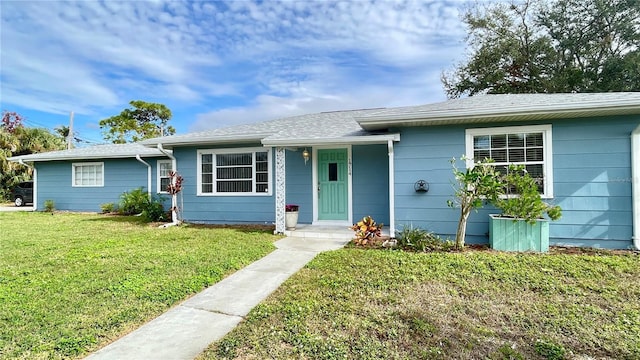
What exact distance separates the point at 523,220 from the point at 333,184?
4353 millimetres

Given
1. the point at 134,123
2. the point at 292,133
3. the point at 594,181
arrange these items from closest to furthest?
the point at 594,181 → the point at 292,133 → the point at 134,123

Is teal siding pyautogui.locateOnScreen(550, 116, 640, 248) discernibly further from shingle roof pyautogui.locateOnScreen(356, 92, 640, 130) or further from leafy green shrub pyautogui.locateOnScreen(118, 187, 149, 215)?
leafy green shrub pyautogui.locateOnScreen(118, 187, 149, 215)

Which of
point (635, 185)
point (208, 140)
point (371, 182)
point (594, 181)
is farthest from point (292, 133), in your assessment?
point (635, 185)

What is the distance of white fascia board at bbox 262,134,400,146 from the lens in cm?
631

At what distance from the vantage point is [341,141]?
6703 millimetres

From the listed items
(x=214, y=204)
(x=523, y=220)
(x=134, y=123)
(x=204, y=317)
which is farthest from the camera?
(x=134, y=123)

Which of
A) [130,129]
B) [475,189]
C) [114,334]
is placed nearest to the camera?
[114,334]

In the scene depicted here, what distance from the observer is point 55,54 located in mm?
12531

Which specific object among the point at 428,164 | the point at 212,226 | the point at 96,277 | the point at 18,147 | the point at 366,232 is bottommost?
the point at 96,277

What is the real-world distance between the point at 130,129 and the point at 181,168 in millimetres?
24094

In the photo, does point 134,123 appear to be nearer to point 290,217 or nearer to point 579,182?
point 290,217

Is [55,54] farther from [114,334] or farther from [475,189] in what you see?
[475,189]

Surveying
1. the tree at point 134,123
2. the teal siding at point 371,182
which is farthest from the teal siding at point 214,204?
the tree at point 134,123

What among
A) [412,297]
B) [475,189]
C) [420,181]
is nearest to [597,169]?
[475,189]
